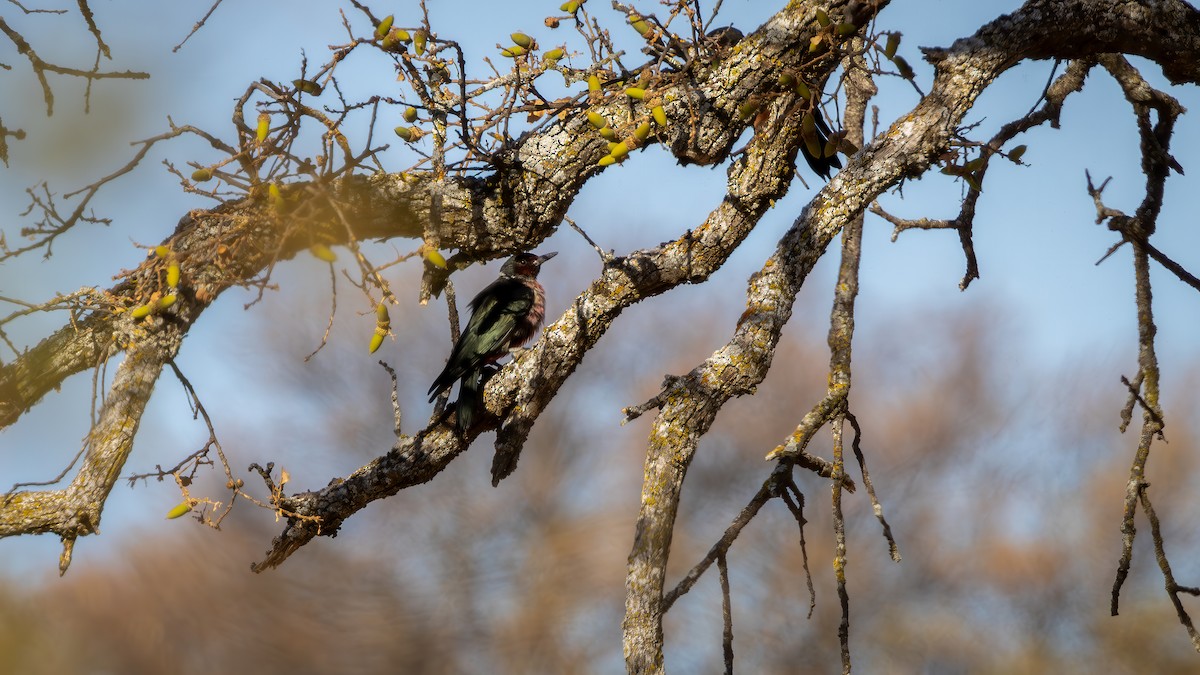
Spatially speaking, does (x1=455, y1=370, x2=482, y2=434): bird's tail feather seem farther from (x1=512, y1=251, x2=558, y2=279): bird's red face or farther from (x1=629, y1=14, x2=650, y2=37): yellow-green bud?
(x1=512, y1=251, x2=558, y2=279): bird's red face

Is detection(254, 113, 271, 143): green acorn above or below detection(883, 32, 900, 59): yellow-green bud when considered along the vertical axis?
below

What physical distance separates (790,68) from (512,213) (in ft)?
2.37

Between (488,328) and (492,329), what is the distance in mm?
26

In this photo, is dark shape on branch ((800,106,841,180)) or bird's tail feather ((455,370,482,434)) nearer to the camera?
bird's tail feather ((455,370,482,434))

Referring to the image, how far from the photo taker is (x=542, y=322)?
3285 millimetres

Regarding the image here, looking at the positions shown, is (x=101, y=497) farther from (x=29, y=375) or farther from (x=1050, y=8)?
(x=1050, y=8)

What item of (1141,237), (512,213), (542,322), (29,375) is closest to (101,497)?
(29,375)

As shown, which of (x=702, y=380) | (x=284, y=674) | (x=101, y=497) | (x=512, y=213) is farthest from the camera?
(x=284, y=674)

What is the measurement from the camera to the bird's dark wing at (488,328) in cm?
265

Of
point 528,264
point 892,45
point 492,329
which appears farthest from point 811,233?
point 528,264

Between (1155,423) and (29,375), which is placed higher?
(1155,423)

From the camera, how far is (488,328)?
2957 mm

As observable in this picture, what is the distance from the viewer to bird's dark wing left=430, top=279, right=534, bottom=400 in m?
2.65

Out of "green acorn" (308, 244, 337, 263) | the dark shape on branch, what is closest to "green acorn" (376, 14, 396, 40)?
"green acorn" (308, 244, 337, 263)
